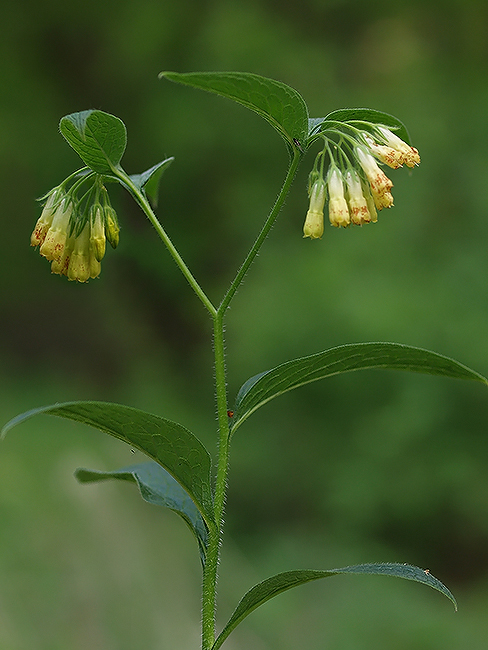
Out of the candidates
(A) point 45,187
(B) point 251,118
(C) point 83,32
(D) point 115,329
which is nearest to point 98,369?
(D) point 115,329

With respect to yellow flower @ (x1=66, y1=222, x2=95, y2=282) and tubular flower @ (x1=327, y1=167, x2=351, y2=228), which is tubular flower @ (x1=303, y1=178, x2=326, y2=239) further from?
yellow flower @ (x1=66, y1=222, x2=95, y2=282)

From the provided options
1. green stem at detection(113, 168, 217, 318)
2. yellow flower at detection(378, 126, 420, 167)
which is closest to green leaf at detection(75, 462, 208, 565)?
green stem at detection(113, 168, 217, 318)

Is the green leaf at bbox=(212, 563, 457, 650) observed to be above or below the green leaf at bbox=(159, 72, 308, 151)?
below

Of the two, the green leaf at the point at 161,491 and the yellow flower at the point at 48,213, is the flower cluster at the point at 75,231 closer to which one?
the yellow flower at the point at 48,213

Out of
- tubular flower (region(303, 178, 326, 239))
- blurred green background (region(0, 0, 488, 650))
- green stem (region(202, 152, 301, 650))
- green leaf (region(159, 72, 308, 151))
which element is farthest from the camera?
blurred green background (region(0, 0, 488, 650))

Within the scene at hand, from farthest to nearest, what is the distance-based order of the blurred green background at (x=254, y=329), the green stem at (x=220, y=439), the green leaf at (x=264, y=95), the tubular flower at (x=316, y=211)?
the blurred green background at (x=254, y=329) < the tubular flower at (x=316, y=211) < the green stem at (x=220, y=439) < the green leaf at (x=264, y=95)

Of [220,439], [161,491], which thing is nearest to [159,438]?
[220,439]

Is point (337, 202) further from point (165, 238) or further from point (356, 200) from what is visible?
point (165, 238)

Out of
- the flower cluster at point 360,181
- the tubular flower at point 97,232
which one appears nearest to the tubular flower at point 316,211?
the flower cluster at point 360,181
